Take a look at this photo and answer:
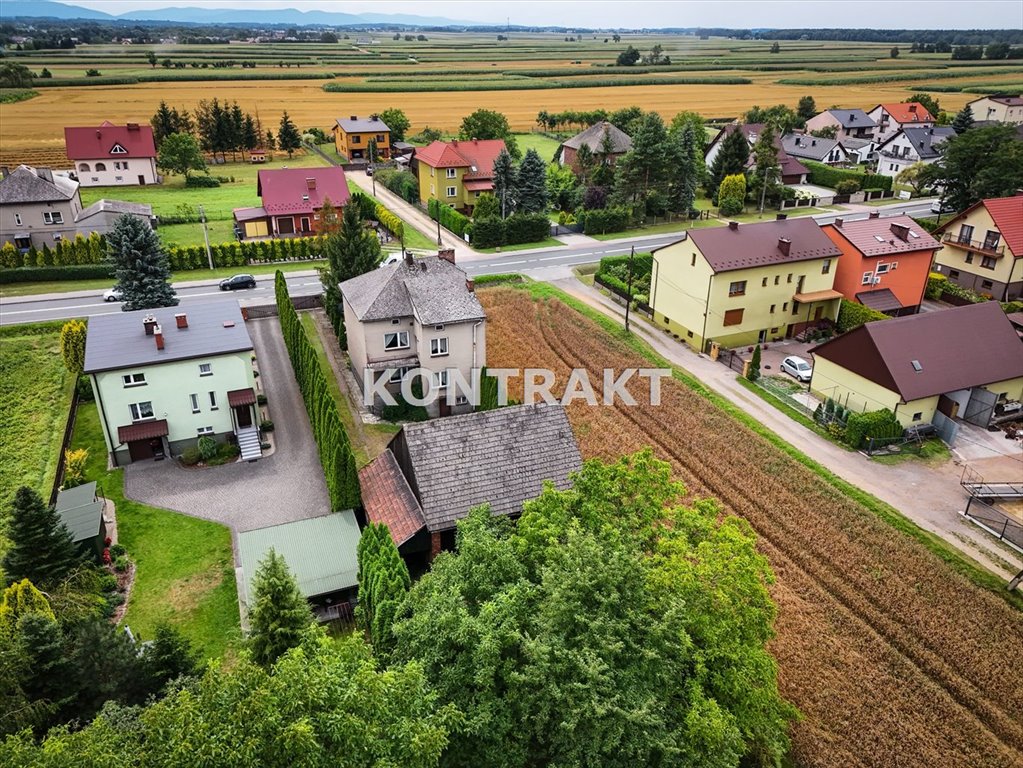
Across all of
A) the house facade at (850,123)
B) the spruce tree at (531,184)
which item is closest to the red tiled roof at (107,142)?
the spruce tree at (531,184)

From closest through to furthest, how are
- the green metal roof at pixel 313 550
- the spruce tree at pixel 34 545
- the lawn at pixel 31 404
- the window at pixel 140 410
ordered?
the spruce tree at pixel 34 545 → the green metal roof at pixel 313 550 → the lawn at pixel 31 404 → the window at pixel 140 410

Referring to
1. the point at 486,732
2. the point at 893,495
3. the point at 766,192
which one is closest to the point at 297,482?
the point at 486,732

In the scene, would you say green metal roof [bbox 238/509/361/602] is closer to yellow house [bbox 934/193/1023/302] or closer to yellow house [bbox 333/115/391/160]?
yellow house [bbox 934/193/1023/302]

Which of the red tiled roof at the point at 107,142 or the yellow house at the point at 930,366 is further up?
the red tiled roof at the point at 107,142

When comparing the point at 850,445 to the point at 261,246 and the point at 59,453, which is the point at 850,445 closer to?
the point at 59,453

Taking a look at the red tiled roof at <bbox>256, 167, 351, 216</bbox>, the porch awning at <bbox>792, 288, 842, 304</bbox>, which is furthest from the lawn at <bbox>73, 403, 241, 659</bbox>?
the red tiled roof at <bbox>256, 167, 351, 216</bbox>

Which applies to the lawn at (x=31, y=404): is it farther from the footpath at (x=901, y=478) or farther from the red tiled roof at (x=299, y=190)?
the footpath at (x=901, y=478)

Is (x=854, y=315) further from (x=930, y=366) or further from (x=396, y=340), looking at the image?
→ (x=396, y=340)
